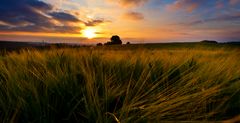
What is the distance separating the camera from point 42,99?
114 cm

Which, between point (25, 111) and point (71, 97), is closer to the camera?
point (25, 111)

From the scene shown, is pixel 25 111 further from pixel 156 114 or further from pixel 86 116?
pixel 156 114

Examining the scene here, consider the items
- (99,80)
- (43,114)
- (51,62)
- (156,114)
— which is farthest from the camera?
(51,62)

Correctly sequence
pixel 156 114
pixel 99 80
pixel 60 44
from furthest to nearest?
pixel 60 44 → pixel 99 80 → pixel 156 114

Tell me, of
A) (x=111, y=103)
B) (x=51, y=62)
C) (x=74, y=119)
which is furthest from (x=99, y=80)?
(x=51, y=62)

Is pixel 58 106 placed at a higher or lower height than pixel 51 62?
lower

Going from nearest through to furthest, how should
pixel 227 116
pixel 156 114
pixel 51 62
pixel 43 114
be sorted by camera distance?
pixel 156 114
pixel 43 114
pixel 227 116
pixel 51 62

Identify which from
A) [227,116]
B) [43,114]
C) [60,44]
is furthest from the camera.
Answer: [60,44]

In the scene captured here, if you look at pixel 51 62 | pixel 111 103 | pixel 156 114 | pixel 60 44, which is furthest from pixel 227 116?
pixel 60 44

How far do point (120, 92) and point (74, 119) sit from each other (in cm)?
23

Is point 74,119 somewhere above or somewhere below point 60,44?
below

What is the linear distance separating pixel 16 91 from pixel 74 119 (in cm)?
30

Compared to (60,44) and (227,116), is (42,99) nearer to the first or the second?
(227,116)

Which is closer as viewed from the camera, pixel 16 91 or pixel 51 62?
pixel 16 91
